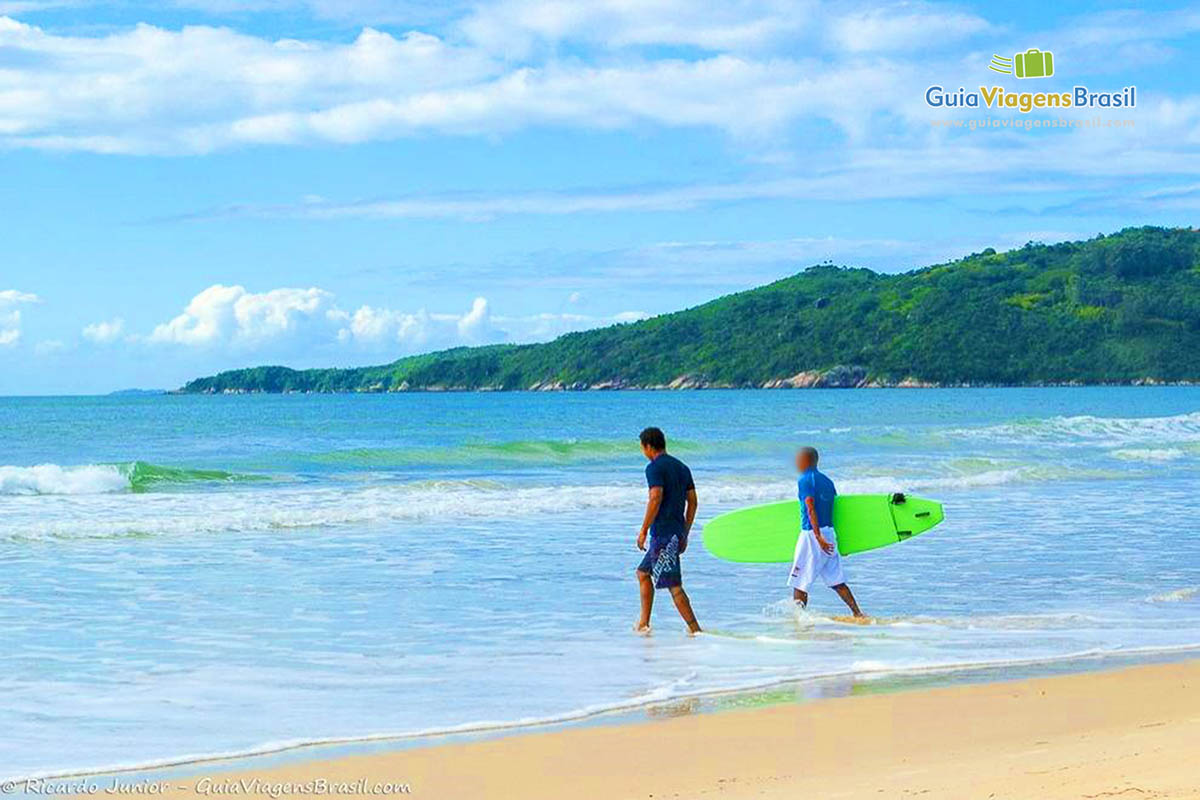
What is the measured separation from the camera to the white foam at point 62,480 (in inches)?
1014

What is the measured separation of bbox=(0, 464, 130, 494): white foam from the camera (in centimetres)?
2577

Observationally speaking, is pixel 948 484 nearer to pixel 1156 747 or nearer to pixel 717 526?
pixel 717 526

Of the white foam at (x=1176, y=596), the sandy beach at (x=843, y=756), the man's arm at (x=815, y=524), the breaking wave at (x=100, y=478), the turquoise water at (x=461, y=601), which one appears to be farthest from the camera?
the breaking wave at (x=100, y=478)

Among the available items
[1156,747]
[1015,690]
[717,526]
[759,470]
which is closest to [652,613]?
[717,526]

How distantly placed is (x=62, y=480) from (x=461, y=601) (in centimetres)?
1817

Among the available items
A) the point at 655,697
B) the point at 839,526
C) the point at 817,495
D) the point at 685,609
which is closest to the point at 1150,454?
the point at 839,526

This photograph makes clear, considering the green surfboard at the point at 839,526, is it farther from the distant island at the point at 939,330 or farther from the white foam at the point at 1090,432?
the distant island at the point at 939,330

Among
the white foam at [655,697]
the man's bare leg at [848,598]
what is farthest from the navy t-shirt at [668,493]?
the white foam at [655,697]

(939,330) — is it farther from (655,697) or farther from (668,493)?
(655,697)

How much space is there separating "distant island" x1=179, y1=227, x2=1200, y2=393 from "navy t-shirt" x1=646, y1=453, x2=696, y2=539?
116401mm

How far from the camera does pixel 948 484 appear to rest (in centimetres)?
2534

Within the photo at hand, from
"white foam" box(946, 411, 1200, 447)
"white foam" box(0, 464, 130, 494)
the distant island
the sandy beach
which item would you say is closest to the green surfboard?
the sandy beach

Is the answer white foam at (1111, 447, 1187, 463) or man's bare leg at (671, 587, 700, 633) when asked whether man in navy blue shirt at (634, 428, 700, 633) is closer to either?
man's bare leg at (671, 587, 700, 633)

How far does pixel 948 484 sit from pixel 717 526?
1351 cm
